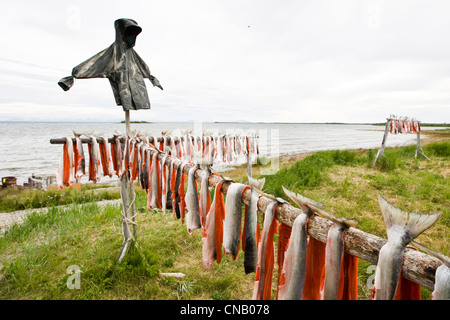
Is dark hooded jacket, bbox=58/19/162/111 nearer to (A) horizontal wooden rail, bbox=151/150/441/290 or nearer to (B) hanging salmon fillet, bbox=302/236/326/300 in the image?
(A) horizontal wooden rail, bbox=151/150/441/290

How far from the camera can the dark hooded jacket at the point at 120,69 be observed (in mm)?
3648

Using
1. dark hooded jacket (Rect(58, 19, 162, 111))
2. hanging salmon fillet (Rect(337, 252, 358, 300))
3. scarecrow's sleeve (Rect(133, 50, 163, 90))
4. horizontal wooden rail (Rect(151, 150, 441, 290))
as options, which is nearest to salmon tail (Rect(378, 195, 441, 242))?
horizontal wooden rail (Rect(151, 150, 441, 290))

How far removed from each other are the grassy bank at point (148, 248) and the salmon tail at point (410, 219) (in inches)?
128

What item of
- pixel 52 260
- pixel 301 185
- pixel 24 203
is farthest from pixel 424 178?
pixel 24 203

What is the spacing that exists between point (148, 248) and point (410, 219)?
4.74 metres

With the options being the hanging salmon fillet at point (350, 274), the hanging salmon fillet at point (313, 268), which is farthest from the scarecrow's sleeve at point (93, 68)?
the hanging salmon fillet at point (350, 274)

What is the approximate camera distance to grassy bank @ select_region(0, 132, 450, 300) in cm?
377

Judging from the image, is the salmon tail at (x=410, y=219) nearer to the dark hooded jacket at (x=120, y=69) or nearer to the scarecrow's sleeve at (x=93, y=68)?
the dark hooded jacket at (x=120, y=69)

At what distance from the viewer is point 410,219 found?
99 cm

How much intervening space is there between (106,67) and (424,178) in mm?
10587
